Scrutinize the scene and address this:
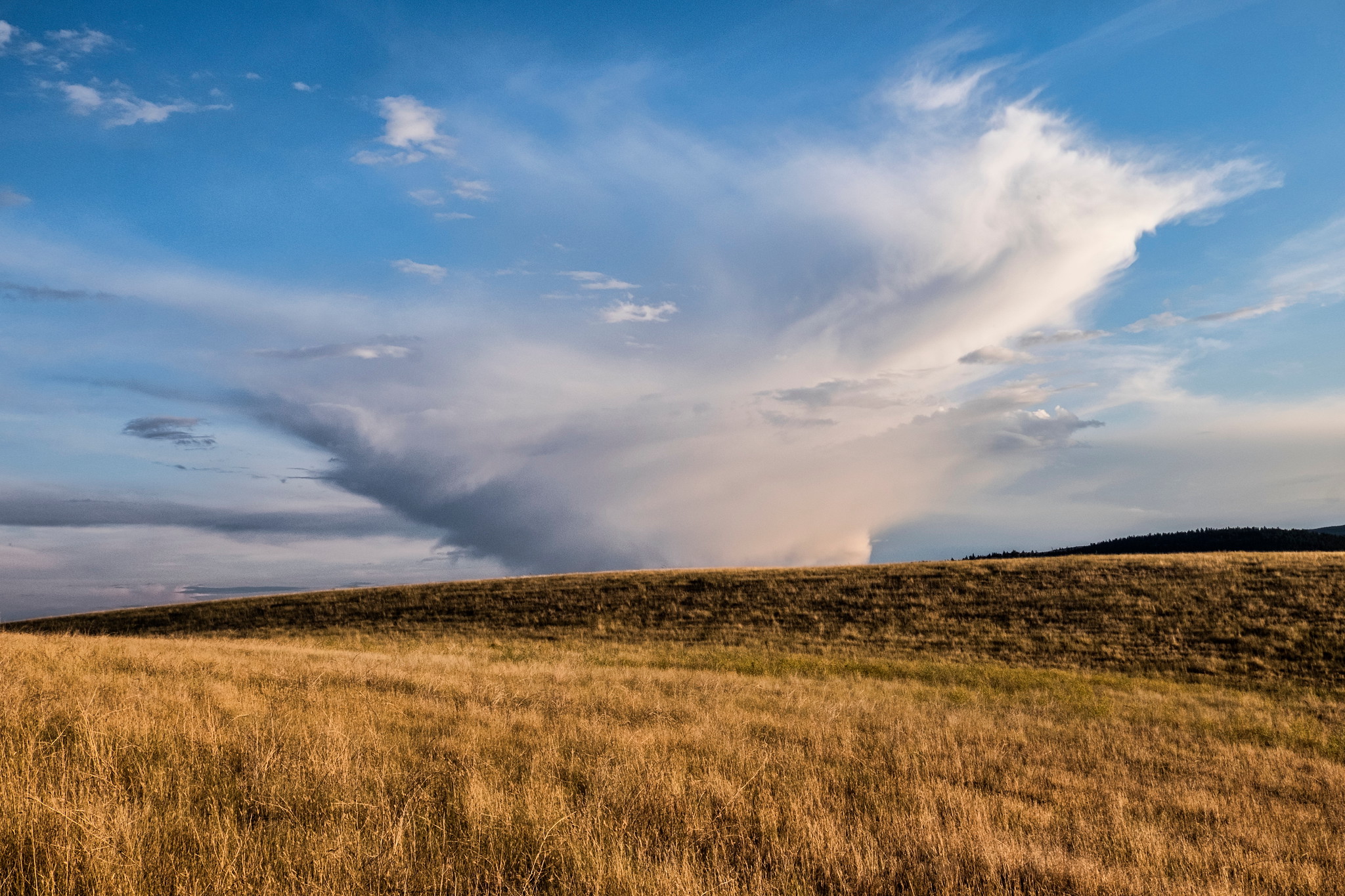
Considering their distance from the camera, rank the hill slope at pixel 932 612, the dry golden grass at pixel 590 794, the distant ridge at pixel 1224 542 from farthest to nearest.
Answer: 1. the distant ridge at pixel 1224 542
2. the hill slope at pixel 932 612
3. the dry golden grass at pixel 590 794

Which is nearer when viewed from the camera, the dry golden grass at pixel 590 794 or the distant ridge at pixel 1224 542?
the dry golden grass at pixel 590 794

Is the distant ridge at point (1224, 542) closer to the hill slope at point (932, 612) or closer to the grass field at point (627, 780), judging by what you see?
the hill slope at point (932, 612)

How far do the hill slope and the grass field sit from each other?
609cm

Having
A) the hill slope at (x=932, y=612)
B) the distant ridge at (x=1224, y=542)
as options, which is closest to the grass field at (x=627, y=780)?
the hill slope at (x=932, y=612)

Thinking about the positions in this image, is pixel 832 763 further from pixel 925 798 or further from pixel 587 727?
pixel 587 727

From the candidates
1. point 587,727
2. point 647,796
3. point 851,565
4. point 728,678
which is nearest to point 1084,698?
point 728,678

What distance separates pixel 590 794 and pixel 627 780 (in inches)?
19.0

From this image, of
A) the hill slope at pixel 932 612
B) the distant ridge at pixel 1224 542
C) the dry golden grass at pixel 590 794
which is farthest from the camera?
the distant ridge at pixel 1224 542

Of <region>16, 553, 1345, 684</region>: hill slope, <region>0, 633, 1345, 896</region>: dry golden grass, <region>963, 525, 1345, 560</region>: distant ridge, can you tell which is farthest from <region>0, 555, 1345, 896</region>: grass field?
<region>963, 525, 1345, 560</region>: distant ridge

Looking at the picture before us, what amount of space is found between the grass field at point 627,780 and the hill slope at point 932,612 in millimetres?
6092

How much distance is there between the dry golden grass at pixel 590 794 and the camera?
460cm

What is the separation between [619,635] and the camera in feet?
111

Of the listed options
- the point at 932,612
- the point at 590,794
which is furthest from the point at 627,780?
the point at 932,612

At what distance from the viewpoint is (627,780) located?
6.80 meters
